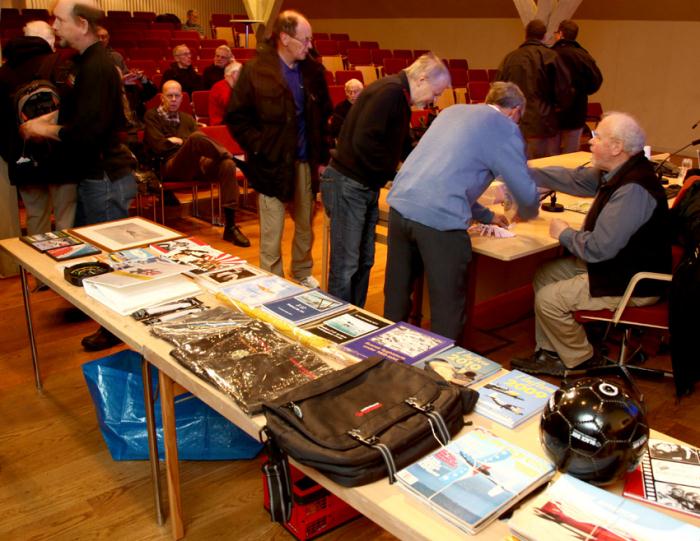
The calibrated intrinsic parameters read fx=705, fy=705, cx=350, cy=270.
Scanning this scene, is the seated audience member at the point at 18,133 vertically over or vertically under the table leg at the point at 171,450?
over

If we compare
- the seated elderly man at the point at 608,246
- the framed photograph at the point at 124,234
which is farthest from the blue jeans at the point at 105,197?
the seated elderly man at the point at 608,246

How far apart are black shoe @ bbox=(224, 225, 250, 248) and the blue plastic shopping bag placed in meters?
2.50

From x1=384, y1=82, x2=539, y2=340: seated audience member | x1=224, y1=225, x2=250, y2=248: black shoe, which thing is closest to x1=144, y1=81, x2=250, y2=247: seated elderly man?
x1=224, y1=225, x2=250, y2=248: black shoe

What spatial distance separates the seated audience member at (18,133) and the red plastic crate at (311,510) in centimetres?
227

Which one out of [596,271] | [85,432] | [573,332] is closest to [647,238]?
[596,271]

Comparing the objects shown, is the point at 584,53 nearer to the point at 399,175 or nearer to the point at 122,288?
the point at 399,175

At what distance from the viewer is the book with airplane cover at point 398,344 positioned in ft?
6.30

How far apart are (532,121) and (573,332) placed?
112 inches

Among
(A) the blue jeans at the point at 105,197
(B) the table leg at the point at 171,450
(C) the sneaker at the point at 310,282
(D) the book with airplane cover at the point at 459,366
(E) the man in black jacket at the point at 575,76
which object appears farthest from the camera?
(E) the man in black jacket at the point at 575,76

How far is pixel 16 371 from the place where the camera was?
3.28 m

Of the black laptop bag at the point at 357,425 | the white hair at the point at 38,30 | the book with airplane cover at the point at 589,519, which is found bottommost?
the book with airplane cover at the point at 589,519

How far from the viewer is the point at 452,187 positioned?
2719mm

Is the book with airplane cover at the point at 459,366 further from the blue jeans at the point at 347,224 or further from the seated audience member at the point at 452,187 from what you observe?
the blue jeans at the point at 347,224

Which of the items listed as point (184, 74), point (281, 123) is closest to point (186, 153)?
point (281, 123)
